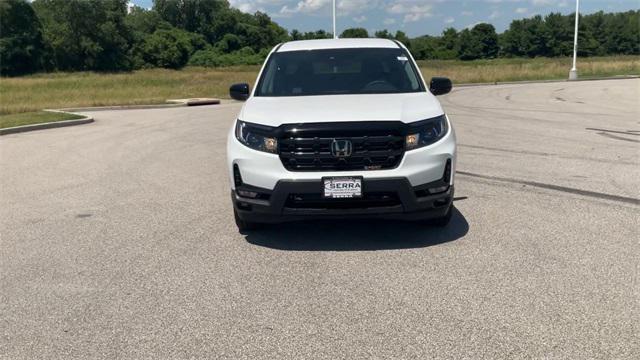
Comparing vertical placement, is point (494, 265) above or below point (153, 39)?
below

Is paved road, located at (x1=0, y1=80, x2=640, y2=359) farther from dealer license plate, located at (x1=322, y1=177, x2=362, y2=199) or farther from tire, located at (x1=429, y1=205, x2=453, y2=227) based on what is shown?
dealer license plate, located at (x1=322, y1=177, x2=362, y2=199)

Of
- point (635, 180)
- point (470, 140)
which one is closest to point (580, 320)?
point (635, 180)

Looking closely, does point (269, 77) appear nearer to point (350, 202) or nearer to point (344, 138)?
point (344, 138)

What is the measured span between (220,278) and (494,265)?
2.08 meters

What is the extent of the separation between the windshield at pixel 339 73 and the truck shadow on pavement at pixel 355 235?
1.31 m

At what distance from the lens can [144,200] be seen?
6852mm

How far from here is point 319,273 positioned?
4371 millimetres

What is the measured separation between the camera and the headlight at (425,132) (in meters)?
4.65

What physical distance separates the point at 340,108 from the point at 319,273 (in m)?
1.42

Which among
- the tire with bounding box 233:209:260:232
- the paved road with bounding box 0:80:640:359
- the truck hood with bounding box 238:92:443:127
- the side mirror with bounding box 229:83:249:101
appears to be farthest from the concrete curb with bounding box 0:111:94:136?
the tire with bounding box 233:209:260:232

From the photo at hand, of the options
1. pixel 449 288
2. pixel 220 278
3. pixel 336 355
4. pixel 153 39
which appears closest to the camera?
pixel 336 355

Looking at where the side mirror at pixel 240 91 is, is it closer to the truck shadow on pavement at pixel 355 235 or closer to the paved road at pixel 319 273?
the paved road at pixel 319 273

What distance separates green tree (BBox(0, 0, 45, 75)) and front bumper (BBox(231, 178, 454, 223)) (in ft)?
277

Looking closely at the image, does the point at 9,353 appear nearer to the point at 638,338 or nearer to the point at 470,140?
the point at 638,338
